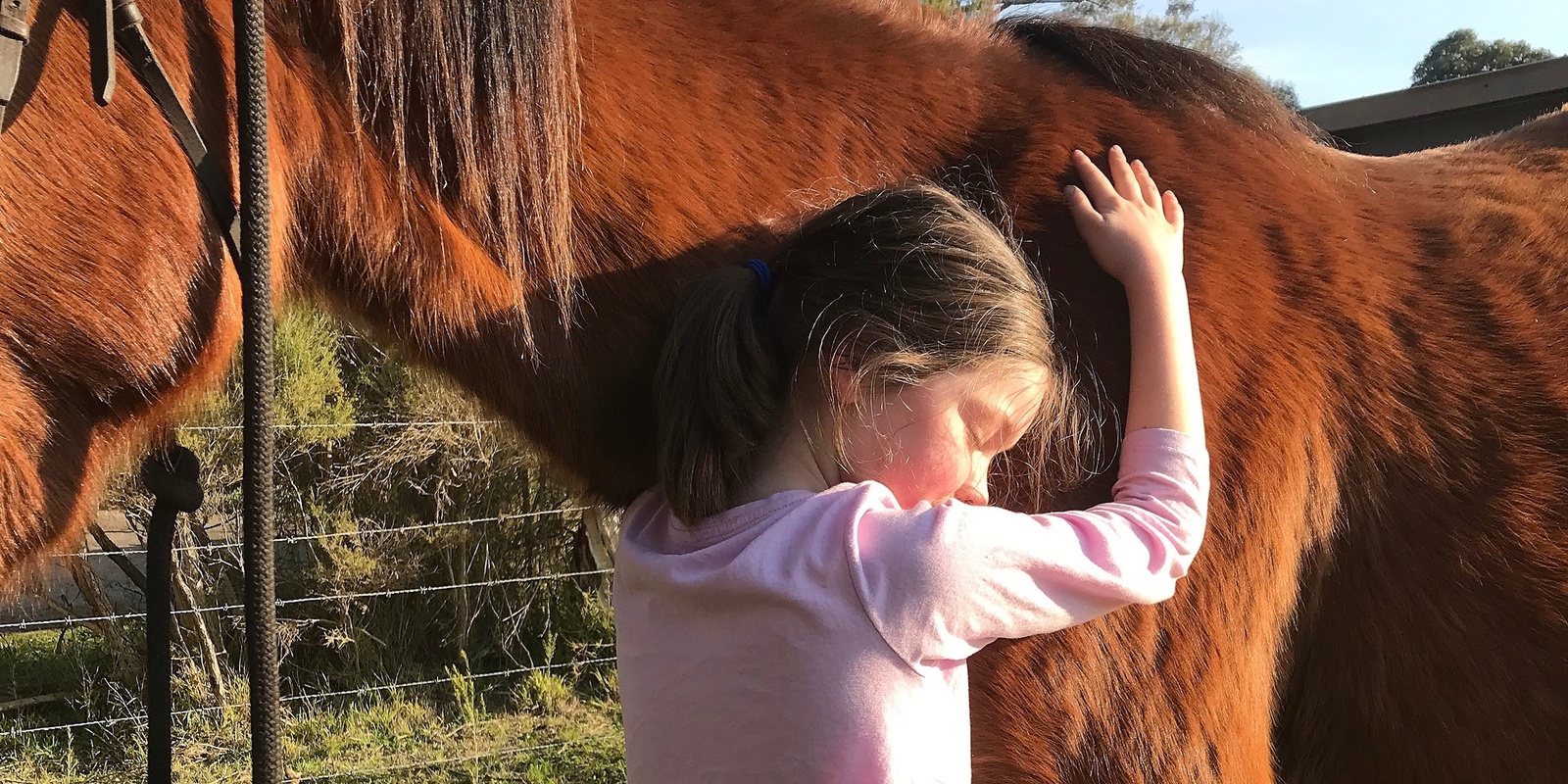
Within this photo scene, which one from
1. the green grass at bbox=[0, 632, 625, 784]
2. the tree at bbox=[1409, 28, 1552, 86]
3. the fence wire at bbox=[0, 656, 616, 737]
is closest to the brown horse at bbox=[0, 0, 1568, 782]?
the green grass at bbox=[0, 632, 625, 784]

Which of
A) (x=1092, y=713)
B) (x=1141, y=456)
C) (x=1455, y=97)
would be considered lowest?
(x=1092, y=713)

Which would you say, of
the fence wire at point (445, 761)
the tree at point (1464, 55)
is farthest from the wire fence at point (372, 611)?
the tree at point (1464, 55)

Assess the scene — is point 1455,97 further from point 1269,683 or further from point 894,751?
point 894,751

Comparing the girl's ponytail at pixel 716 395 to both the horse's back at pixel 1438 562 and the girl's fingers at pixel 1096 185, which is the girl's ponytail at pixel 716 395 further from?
the horse's back at pixel 1438 562

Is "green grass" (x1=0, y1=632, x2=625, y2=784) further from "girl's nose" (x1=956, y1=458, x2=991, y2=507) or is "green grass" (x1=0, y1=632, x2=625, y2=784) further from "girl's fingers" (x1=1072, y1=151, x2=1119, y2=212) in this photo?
"girl's fingers" (x1=1072, y1=151, x2=1119, y2=212)

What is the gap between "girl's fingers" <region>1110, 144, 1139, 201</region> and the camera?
1308 millimetres

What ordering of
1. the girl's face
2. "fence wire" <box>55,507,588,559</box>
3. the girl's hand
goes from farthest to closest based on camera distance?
"fence wire" <box>55,507,588,559</box> < the girl's hand < the girl's face

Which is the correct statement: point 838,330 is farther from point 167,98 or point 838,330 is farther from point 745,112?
point 167,98

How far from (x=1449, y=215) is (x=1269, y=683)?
32.0 inches

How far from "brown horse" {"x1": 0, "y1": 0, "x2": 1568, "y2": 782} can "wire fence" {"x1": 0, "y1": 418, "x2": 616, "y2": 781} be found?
3412 millimetres

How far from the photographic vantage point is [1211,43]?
1878 millimetres

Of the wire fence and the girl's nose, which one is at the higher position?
the girl's nose

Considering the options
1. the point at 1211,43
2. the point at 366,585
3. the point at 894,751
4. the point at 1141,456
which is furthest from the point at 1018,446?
the point at 366,585

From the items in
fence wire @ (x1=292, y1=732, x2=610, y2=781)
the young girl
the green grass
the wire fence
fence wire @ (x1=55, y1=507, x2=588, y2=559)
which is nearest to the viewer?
the young girl
